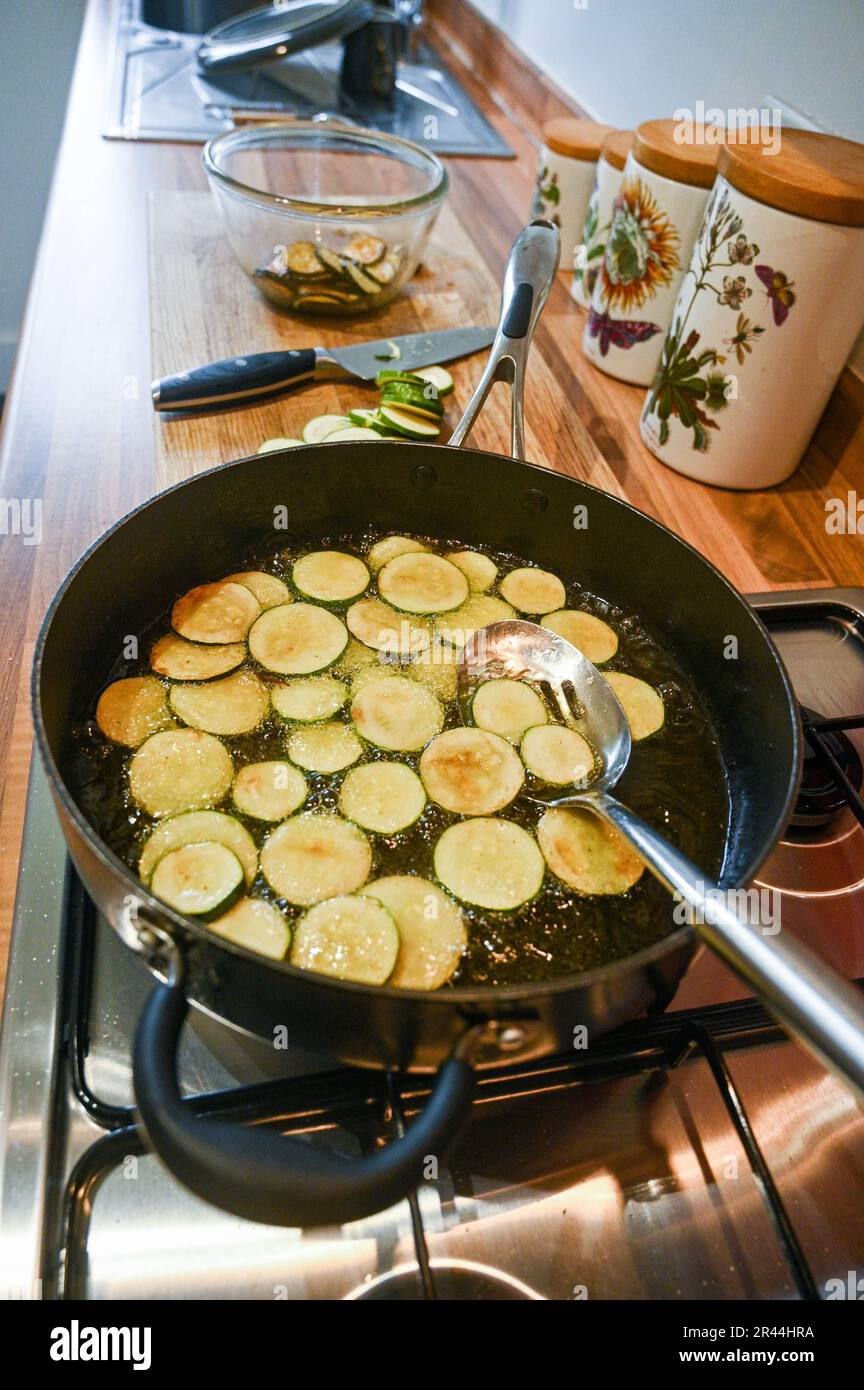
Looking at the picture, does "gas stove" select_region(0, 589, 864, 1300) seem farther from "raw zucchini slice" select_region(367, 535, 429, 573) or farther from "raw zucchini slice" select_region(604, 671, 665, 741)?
"raw zucchini slice" select_region(367, 535, 429, 573)

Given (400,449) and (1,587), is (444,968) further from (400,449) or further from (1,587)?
(1,587)

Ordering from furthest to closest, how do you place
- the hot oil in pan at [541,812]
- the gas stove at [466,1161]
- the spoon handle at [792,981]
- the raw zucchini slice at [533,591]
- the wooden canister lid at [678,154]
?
the wooden canister lid at [678,154] → the raw zucchini slice at [533,591] → the hot oil in pan at [541,812] → the gas stove at [466,1161] → the spoon handle at [792,981]

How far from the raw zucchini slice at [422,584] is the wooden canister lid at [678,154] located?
827 millimetres

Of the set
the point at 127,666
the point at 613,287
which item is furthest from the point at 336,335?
the point at 127,666

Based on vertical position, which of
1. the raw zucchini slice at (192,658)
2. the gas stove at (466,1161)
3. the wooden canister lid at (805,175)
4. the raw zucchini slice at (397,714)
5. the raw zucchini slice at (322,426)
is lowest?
the gas stove at (466,1161)

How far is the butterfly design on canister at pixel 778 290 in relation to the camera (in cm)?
126

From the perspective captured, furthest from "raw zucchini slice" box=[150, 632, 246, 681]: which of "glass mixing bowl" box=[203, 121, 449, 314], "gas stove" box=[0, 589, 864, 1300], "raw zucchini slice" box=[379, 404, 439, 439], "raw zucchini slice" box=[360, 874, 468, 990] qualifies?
"glass mixing bowl" box=[203, 121, 449, 314]

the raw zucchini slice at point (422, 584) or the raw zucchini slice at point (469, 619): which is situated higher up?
the raw zucchini slice at point (422, 584)

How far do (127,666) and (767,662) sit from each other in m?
0.74

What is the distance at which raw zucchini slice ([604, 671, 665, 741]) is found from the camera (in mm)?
1077

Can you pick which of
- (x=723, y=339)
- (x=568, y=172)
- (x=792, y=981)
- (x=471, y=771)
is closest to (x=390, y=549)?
(x=471, y=771)

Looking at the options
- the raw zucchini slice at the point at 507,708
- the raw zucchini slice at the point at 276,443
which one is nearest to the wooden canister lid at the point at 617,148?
the raw zucchini slice at the point at 276,443

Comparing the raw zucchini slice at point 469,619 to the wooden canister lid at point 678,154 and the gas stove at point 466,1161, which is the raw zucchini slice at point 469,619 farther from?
the wooden canister lid at point 678,154

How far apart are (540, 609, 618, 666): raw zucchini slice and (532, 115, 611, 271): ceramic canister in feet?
4.06
